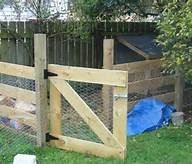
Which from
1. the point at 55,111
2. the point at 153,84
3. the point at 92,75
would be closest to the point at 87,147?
the point at 55,111

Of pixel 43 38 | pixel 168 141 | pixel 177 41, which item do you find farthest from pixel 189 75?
pixel 43 38

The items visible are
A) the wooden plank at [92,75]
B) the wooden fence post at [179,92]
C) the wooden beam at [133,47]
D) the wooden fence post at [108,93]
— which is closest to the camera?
the wooden plank at [92,75]

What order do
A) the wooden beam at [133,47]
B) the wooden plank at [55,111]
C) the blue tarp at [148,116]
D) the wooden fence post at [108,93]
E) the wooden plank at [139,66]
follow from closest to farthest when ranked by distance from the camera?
the wooden plank at [55,111]
the wooden fence post at [108,93]
the blue tarp at [148,116]
the wooden plank at [139,66]
the wooden beam at [133,47]

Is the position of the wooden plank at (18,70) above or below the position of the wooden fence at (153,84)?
above

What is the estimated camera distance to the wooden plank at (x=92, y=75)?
5469 mm

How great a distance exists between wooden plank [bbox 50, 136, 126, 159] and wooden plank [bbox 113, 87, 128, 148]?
0.54 feet

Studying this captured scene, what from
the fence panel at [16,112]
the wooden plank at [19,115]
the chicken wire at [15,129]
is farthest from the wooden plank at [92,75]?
the chicken wire at [15,129]

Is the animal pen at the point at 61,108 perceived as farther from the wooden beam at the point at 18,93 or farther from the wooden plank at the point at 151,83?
the wooden plank at the point at 151,83

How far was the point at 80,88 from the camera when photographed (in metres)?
7.78

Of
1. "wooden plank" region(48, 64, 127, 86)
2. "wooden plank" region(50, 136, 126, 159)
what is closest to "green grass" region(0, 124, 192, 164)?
"wooden plank" region(50, 136, 126, 159)

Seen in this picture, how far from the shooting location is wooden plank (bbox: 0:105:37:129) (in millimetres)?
6277

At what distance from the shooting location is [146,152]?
6.08 meters

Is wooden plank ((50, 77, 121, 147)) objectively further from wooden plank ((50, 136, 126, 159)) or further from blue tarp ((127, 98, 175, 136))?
blue tarp ((127, 98, 175, 136))

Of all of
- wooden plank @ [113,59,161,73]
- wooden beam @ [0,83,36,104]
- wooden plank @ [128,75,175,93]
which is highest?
wooden plank @ [113,59,161,73]
